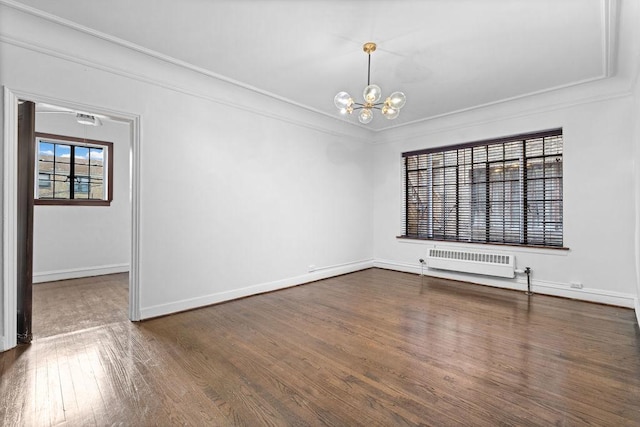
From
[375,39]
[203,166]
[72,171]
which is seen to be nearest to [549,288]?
[375,39]

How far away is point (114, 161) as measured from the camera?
627 centimetres

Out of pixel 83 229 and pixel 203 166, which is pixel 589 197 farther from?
pixel 83 229

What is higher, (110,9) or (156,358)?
(110,9)

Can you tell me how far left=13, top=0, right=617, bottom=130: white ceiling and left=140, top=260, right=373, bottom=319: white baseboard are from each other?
296 cm

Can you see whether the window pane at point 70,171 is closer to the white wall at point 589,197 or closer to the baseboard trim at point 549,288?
the baseboard trim at point 549,288

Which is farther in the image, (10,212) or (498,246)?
(498,246)

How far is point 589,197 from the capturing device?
4367 millimetres

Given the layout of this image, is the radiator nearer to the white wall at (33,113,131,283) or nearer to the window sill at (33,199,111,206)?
the white wall at (33,113,131,283)

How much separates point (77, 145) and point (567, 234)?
8.57 meters

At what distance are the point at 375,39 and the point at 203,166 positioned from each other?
2614 millimetres

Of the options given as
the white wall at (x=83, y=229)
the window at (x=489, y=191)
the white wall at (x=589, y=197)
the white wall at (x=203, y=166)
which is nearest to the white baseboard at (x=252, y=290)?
the white wall at (x=203, y=166)

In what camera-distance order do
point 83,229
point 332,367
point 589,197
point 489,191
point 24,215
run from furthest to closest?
point 83,229, point 489,191, point 589,197, point 24,215, point 332,367

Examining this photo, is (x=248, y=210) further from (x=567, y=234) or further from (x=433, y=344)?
(x=567, y=234)

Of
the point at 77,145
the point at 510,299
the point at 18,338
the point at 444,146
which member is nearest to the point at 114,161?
the point at 77,145
